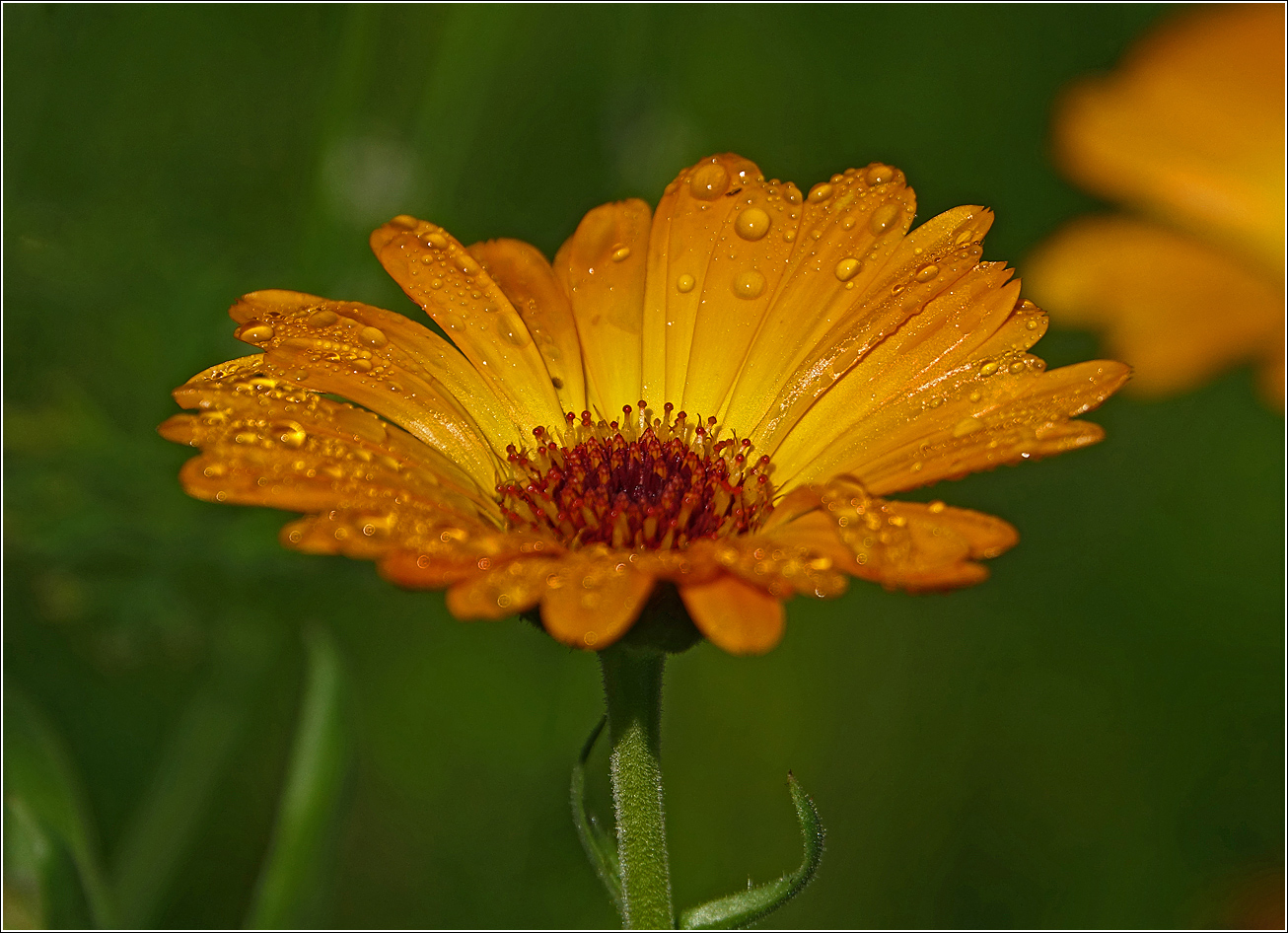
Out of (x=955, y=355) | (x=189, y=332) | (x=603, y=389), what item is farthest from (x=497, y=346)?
(x=189, y=332)

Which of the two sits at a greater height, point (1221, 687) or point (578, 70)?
point (578, 70)

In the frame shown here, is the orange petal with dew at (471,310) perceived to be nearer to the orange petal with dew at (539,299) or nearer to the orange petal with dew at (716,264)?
the orange petal with dew at (539,299)

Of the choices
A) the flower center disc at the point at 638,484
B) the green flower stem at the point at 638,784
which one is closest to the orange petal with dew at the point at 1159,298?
the flower center disc at the point at 638,484

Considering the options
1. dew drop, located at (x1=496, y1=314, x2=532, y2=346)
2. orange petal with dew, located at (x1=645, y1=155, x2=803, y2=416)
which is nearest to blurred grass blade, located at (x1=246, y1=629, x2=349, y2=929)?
dew drop, located at (x1=496, y1=314, x2=532, y2=346)

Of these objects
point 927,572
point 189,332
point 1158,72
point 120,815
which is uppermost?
point 1158,72

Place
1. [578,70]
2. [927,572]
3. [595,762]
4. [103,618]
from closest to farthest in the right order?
1. [927,572]
2. [103,618]
3. [595,762]
4. [578,70]

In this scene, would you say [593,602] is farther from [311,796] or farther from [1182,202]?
[1182,202]

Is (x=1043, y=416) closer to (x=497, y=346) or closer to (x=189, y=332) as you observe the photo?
(x=497, y=346)

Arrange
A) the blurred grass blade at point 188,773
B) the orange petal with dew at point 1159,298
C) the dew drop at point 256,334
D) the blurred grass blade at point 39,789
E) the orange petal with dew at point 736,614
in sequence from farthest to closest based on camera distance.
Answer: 1. the orange petal with dew at point 1159,298
2. the blurred grass blade at point 188,773
3. the blurred grass blade at point 39,789
4. the dew drop at point 256,334
5. the orange petal with dew at point 736,614
